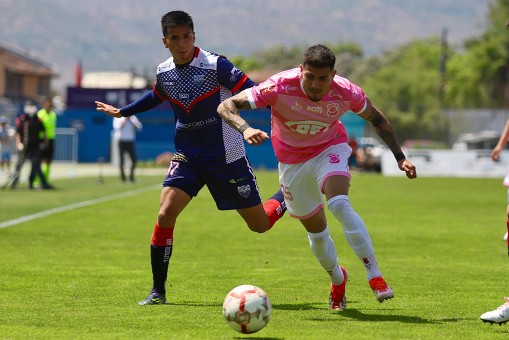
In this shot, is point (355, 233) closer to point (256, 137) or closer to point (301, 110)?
point (301, 110)

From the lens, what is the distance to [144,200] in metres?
26.3

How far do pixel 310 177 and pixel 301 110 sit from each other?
0.63 metres

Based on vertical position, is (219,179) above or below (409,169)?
below

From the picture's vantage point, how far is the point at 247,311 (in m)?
8.31

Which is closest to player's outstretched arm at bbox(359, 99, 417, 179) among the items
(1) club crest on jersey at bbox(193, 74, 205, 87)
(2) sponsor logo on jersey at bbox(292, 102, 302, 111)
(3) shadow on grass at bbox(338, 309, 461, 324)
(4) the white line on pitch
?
(2) sponsor logo on jersey at bbox(292, 102, 302, 111)

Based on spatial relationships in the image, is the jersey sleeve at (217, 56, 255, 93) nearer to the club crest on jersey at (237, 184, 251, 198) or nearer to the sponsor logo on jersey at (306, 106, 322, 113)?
the sponsor logo on jersey at (306, 106, 322, 113)

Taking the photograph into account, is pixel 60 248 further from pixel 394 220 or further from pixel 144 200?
pixel 144 200

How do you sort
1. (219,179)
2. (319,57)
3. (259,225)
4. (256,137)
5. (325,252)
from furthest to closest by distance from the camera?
1. (259,225)
2. (219,179)
3. (325,252)
4. (319,57)
5. (256,137)

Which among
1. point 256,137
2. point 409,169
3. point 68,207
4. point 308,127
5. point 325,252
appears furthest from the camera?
A: point 68,207

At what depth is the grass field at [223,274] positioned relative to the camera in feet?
28.9

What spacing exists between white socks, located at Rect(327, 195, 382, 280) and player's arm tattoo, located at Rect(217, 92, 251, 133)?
0.96 m

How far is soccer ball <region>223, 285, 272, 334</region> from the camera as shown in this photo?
8289 millimetres

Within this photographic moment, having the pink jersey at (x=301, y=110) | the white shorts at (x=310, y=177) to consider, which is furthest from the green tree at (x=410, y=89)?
the pink jersey at (x=301, y=110)

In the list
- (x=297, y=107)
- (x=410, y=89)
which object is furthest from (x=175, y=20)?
(x=410, y=89)
